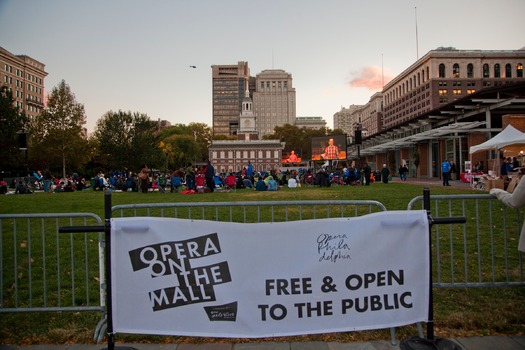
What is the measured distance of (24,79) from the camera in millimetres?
91062

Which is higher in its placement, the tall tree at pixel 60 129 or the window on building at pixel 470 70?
the window on building at pixel 470 70

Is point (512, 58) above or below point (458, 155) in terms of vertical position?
above

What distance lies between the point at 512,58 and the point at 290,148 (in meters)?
68.1

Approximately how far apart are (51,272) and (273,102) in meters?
195

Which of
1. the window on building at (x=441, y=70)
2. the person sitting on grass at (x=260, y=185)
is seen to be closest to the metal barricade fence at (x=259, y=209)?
the person sitting on grass at (x=260, y=185)

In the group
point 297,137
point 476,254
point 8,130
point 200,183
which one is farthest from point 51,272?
point 297,137

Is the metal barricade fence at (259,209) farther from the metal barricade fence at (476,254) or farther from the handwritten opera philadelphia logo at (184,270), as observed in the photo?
the metal barricade fence at (476,254)

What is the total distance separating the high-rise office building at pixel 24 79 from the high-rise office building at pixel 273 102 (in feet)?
370

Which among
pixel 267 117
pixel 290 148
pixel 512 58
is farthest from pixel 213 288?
pixel 267 117

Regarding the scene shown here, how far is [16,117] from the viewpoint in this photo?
40625 mm

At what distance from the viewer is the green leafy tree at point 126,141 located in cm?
5675

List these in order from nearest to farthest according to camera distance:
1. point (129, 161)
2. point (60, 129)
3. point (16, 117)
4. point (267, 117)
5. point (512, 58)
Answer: point (16, 117)
point (60, 129)
point (129, 161)
point (512, 58)
point (267, 117)

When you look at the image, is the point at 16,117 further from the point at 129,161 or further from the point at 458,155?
the point at 458,155

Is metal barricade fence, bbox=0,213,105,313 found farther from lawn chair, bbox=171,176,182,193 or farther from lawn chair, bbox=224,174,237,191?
lawn chair, bbox=171,176,182,193
